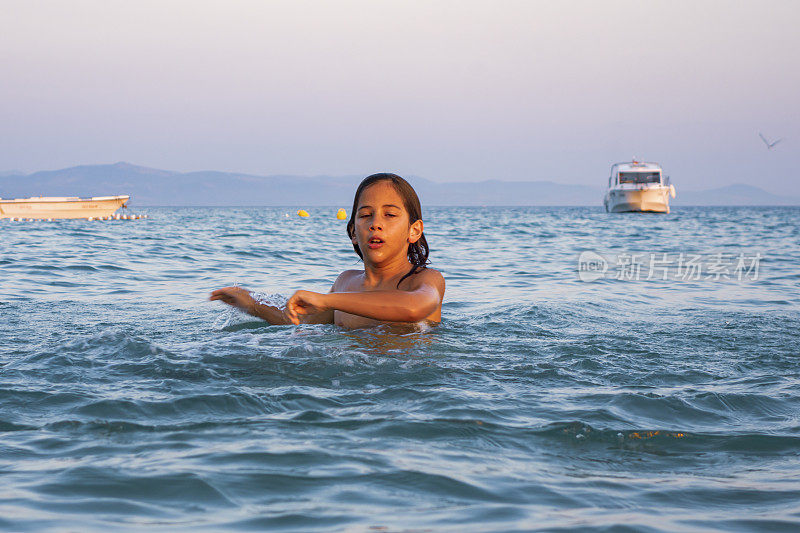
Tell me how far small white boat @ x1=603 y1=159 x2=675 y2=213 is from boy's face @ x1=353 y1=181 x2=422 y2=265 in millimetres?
55602

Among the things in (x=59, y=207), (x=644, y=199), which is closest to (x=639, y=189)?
(x=644, y=199)

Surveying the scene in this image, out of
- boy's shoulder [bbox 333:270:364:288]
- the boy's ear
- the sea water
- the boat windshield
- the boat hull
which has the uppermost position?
the boat windshield

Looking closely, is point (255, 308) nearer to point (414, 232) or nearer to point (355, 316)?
point (355, 316)

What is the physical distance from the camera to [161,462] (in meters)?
2.36

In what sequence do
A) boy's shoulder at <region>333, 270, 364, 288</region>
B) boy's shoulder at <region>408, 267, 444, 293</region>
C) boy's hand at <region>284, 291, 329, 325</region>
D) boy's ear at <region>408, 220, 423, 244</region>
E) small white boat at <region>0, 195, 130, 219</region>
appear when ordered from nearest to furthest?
boy's hand at <region>284, 291, 329, 325</region> < boy's shoulder at <region>408, 267, 444, 293</region> < boy's ear at <region>408, 220, 423, 244</region> < boy's shoulder at <region>333, 270, 364, 288</region> < small white boat at <region>0, 195, 130, 219</region>

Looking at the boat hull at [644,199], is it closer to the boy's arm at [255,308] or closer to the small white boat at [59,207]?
the small white boat at [59,207]

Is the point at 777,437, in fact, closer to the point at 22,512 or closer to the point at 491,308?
the point at 22,512

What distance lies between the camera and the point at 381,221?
4.37 meters

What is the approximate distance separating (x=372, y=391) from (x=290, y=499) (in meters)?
1.19

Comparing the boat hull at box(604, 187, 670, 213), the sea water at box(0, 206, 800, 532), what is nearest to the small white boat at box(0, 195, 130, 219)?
the boat hull at box(604, 187, 670, 213)

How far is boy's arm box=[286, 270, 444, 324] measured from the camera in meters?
3.27

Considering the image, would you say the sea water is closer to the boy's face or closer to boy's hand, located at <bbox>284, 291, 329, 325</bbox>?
boy's hand, located at <bbox>284, 291, 329, 325</bbox>

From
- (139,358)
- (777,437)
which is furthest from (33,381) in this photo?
(777,437)

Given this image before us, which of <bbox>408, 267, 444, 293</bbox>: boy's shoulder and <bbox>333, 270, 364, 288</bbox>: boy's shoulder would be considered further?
<bbox>333, 270, 364, 288</bbox>: boy's shoulder
